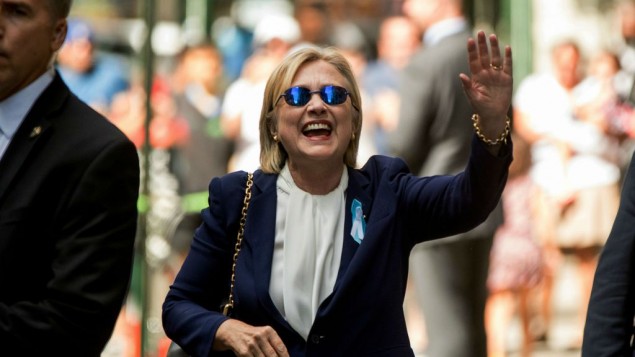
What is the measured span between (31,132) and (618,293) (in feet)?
5.63

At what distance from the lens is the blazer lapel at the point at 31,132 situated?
4.30 metres

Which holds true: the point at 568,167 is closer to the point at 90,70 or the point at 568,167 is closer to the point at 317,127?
the point at 90,70

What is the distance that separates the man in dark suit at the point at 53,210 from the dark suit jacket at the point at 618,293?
1.32 metres

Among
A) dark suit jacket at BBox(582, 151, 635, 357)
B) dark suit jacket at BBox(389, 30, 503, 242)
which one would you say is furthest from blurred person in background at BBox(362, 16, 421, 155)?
dark suit jacket at BBox(582, 151, 635, 357)

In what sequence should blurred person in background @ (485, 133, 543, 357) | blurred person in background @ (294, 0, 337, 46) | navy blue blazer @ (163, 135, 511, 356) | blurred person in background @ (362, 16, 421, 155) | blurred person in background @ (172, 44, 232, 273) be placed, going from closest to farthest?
navy blue blazer @ (163, 135, 511, 356), blurred person in background @ (485, 133, 543, 357), blurred person in background @ (362, 16, 421, 155), blurred person in background @ (294, 0, 337, 46), blurred person in background @ (172, 44, 232, 273)

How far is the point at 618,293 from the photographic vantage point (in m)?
4.10

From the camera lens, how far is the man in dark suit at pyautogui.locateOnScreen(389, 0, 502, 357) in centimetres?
787

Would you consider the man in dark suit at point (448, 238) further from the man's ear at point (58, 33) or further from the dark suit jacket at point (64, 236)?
the dark suit jacket at point (64, 236)

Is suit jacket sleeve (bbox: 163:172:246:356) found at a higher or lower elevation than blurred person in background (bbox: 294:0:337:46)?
lower

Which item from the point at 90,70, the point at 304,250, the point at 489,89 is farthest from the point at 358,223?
the point at 90,70

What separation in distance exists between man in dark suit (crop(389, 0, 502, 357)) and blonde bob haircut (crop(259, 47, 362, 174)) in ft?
10.7

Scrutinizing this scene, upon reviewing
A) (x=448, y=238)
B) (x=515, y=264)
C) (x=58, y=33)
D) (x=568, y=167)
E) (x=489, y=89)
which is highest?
(x=58, y=33)

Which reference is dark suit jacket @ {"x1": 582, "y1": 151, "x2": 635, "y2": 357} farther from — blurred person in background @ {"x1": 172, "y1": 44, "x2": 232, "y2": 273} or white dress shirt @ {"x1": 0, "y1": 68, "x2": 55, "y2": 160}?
blurred person in background @ {"x1": 172, "y1": 44, "x2": 232, "y2": 273}

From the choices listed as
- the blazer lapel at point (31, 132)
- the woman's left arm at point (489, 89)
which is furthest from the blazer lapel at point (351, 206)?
the blazer lapel at point (31, 132)
